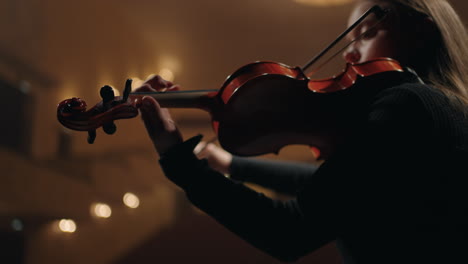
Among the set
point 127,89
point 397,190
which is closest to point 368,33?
point 397,190

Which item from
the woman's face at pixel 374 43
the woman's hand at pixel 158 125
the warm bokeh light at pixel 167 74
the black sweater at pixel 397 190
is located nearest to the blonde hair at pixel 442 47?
the woman's face at pixel 374 43

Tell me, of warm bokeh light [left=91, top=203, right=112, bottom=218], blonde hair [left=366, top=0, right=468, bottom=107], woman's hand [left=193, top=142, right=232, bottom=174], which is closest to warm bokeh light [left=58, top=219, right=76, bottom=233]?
warm bokeh light [left=91, top=203, right=112, bottom=218]

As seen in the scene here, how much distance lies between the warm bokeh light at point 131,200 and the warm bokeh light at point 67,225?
176 mm

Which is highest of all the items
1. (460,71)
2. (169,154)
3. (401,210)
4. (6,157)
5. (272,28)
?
(272,28)

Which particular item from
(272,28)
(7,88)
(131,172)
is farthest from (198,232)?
(272,28)

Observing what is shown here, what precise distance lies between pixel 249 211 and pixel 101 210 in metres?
0.77

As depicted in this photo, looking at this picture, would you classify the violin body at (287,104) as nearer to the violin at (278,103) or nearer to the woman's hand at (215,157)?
the violin at (278,103)

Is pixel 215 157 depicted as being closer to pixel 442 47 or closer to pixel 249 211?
pixel 249 211

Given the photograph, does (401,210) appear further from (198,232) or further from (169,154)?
(198,232)

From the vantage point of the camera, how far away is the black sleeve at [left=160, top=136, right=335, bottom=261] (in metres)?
0.54

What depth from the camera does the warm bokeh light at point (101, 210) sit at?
3.87ft

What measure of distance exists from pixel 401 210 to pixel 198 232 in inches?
35.7

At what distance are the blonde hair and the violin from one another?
94 mm

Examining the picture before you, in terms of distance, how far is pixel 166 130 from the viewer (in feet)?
1.93
